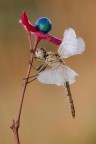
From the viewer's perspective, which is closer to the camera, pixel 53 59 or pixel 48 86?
pixel 53 59

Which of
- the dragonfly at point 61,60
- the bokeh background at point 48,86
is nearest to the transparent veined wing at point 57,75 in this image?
the dragonfly at point 61,60

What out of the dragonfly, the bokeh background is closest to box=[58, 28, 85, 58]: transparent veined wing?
the dragonfly

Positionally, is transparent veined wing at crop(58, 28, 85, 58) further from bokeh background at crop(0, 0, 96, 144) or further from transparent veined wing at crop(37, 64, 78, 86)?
bokeh background at crop(0, 0, 96, 144)

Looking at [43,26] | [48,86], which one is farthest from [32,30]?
[48,86]

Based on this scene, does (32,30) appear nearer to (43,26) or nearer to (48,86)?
(43,26)

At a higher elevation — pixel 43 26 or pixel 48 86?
pixel 48 86

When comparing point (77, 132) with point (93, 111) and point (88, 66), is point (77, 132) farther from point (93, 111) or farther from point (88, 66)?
point (88, 66)
